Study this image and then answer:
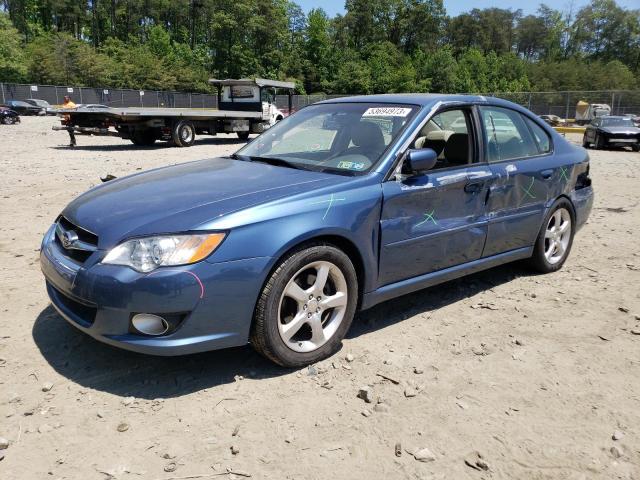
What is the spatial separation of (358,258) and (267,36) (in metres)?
79.4

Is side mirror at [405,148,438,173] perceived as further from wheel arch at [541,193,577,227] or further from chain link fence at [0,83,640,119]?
chain link fence at [0,83,640,119]

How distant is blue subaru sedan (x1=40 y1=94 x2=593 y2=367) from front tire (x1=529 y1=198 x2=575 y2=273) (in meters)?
0.04

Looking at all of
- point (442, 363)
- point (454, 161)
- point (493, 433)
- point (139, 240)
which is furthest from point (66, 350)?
point (454, 161)

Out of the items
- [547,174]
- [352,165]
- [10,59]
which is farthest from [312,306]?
[10,59]

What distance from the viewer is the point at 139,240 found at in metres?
2.74

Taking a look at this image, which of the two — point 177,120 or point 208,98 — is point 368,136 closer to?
point 177,120

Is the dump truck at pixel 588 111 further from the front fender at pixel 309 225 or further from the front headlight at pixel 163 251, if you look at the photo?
the front headlight at pixel 163 251

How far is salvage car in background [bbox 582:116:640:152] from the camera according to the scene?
20.9m

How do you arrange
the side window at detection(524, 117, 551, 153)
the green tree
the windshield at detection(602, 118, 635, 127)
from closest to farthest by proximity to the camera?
1. the side window at detection(524, 117, 551, 153)
2. the windshield at detection(602, 118, 635, 127)
3. the green tree

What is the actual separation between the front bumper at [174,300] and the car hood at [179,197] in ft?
0.75

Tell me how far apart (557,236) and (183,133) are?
1445cm

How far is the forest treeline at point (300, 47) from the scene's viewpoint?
6347cm

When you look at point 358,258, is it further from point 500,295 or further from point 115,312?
point 500,295

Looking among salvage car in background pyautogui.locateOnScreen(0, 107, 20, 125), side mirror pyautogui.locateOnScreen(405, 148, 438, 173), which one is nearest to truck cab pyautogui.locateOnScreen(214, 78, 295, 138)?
salvage car in background pyautogui.locateOnScreen(0, 107, 20, 125)
